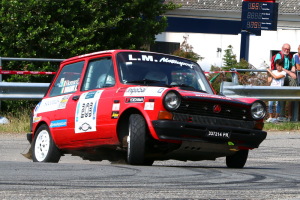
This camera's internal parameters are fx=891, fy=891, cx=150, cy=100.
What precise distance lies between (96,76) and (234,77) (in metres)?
8.04

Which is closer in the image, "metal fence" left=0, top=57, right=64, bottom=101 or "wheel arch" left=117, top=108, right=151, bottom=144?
"wheel arch" left=117, top=108, right=151, bottom=144

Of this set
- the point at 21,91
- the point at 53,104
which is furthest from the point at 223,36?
the point at 53,104

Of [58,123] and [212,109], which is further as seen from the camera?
[58,123]

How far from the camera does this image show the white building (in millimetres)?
51031

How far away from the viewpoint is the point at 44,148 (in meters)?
11.1

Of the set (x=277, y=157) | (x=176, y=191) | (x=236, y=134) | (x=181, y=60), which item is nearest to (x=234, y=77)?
(x=277, y=157)

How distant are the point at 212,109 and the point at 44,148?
2511 mm

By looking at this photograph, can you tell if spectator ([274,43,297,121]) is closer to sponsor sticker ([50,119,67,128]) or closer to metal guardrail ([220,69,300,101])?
metal guardrail ([220,69,300,101])

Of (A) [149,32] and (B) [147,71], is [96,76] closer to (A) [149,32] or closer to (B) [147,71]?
(B) [147,71]

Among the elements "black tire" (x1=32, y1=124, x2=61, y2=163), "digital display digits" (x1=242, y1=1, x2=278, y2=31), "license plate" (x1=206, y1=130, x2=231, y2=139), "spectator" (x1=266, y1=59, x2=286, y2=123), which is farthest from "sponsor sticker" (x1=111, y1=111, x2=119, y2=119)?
"digital display digits" (x1=242, y1=1, x2=278, y2=31)

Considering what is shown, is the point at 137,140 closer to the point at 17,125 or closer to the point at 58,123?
the point at 58,123

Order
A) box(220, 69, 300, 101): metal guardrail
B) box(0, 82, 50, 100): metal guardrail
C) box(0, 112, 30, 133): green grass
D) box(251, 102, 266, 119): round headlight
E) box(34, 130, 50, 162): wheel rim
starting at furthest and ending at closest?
box(220, 69, 300, 101): metal guardrail, box(0, 82, 50, 100): metal guardrail, box(0, 112, 30, 133): green grass, box(34, 130, 50, 162): wheel rim, box(251, 102, 266, 119): round headlight

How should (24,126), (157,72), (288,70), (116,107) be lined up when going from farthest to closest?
1. (288,70)
2. (24,126)
3. (157,72)
4. (116,107)

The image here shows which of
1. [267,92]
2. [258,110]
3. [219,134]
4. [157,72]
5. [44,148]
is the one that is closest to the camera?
[219,134]
